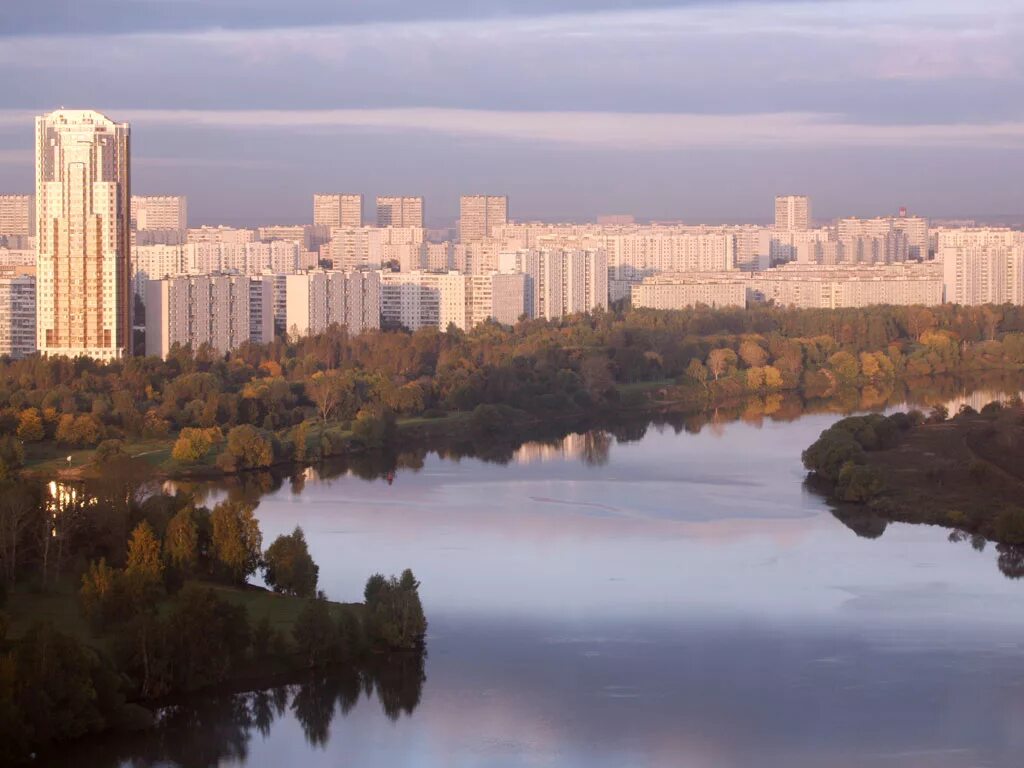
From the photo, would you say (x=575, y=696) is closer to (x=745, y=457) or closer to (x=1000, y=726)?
(x=1000, y=726)

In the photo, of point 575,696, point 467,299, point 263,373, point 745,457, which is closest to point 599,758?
point 575,696

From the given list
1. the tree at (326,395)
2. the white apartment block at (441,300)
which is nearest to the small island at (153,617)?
the tree at (326,395)

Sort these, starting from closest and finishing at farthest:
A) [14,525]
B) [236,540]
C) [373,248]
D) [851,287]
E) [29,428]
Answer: [14,525] < [236,540] < [29,428] < [851,287] < [373,248]

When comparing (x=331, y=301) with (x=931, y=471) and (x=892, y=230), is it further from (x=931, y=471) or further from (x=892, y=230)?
Result: (x=892, y=230)

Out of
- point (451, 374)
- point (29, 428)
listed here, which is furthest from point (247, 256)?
point (29, 428)

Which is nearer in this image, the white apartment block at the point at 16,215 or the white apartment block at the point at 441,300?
the white apartment block at the point at 441,300

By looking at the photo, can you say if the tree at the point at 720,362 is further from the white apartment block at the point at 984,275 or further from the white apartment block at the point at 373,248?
the white apartment block at the point at 373,248
